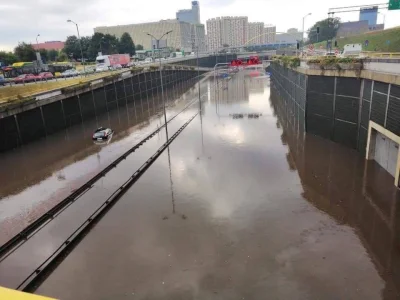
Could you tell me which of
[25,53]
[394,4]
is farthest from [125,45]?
[394,4]

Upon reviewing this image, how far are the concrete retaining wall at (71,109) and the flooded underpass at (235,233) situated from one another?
16.9 metres

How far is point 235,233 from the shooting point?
17.6m

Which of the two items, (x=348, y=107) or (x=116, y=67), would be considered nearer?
(x=348, y=107)

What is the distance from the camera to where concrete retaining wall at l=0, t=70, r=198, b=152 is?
37500 mm

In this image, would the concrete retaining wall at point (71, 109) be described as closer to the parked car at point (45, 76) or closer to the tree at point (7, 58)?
the parked car at point (45, 76)

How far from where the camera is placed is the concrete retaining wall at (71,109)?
123 feet

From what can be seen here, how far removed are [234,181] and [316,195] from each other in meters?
6.16

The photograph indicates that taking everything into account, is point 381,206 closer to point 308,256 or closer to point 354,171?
point 354,171

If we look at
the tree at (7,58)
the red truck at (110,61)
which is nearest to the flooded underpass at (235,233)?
the red truck at (110,61)

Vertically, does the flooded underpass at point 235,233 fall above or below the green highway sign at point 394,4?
below

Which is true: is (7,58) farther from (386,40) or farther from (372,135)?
(386,40)

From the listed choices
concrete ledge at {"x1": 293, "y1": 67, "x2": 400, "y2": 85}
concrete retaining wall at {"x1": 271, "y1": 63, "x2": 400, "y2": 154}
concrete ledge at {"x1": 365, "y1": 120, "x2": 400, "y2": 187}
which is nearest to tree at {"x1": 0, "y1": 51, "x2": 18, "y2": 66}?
concrete ledge at {"x1": 293, "y1": 67, "x2": 400, "y2": 85}

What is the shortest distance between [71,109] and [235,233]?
132 ft

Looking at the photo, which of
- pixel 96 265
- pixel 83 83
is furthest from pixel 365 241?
pixel 83 83
